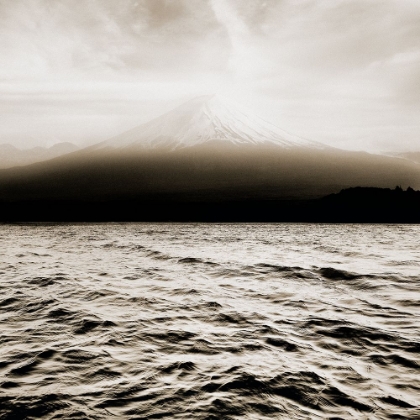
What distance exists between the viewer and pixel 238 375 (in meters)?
8.10

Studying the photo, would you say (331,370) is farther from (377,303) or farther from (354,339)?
(377,303)

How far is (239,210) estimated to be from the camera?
153500mm

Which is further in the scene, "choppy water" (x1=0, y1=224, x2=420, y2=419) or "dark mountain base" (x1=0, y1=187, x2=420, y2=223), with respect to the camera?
"dark mountain base" (x1=0, y1=187, x2=420, y2=223)

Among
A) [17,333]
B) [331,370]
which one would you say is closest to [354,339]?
[331,370]

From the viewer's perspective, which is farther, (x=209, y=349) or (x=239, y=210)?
(x=239, y=210)

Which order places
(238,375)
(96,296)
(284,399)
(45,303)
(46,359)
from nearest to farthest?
(284,399), (238,375), (46,359), (45,303), (96,296)

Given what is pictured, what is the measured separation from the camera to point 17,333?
432 inches

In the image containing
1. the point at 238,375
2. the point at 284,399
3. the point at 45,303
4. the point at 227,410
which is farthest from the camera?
the point at 45,303

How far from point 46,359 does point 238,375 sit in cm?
448

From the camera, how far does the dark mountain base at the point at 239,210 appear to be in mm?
130250

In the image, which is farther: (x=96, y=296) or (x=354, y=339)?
(x=96, y=296)

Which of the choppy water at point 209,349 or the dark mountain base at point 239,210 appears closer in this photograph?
the choppy water at point 209,349

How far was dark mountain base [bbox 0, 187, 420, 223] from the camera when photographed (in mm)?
130250

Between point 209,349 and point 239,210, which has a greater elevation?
point 239,210
